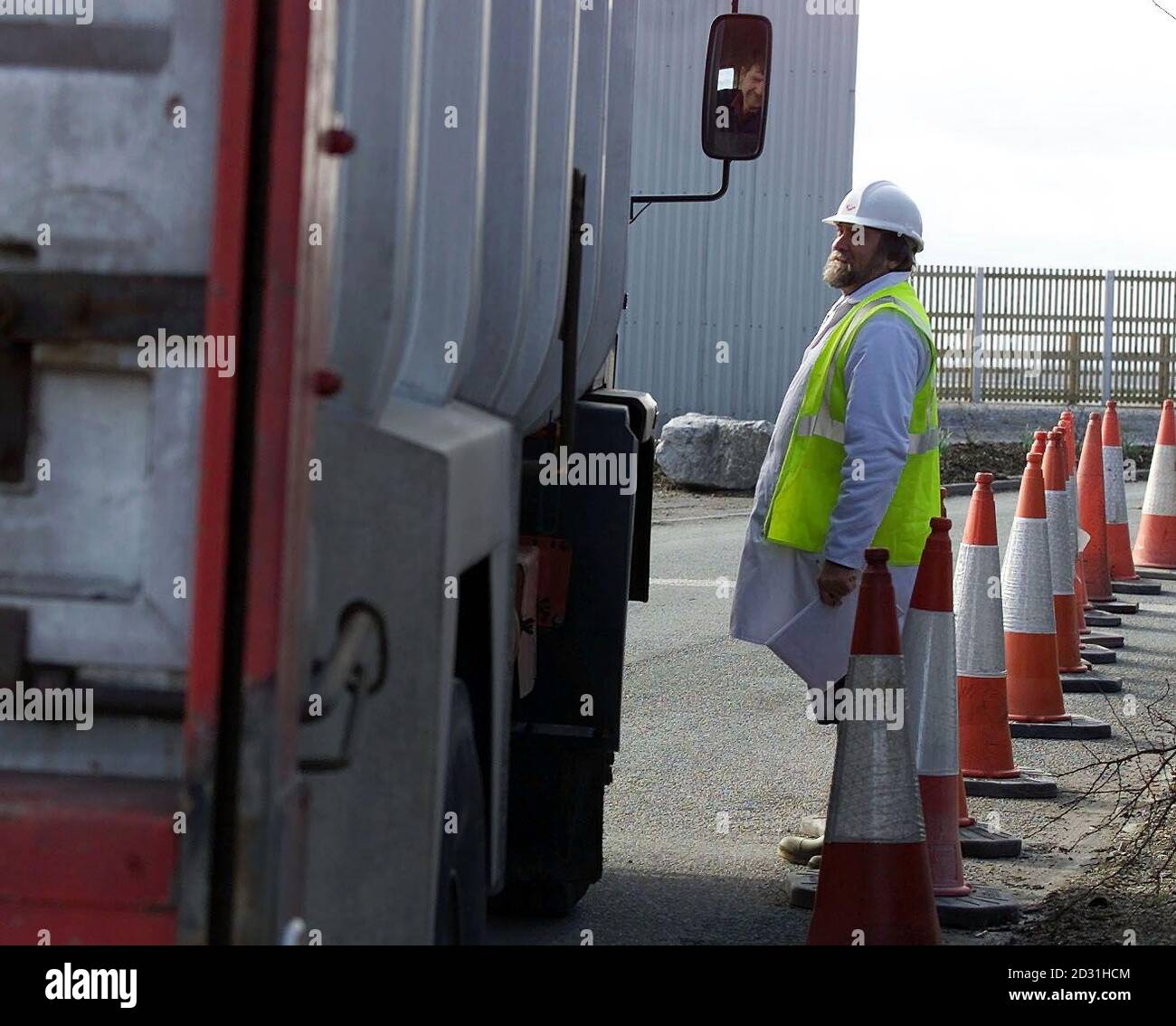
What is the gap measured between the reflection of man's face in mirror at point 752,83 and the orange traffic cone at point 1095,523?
20.8 feet

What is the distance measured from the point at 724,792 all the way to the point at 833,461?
5.99 feet

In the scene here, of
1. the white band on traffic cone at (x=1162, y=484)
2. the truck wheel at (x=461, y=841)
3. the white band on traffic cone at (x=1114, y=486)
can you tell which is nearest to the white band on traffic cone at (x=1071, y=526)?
the white band on traffic cone at (x=1114, y=486)

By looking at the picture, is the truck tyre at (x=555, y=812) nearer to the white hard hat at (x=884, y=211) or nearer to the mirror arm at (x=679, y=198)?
the mirror arm at (x=679, y=198)

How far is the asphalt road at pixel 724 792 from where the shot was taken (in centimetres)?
530

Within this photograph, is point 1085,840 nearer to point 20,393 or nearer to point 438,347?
point 438,347

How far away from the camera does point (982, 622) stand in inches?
252

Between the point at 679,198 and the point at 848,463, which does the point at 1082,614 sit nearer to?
the point at 848,463

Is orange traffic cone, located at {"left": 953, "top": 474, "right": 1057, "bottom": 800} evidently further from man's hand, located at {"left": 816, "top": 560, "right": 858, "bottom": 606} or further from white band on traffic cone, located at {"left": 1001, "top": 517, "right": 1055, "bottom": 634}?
man's hand, located at {"left": 816, "top": 560, "right": 858, "bottom": 606}

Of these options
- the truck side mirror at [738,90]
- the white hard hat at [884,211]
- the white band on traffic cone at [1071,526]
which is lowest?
the white band on traffic cone at [1071,526]

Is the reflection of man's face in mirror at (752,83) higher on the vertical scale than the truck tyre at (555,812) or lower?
higher

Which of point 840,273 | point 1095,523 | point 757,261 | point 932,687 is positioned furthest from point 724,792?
point 757,261

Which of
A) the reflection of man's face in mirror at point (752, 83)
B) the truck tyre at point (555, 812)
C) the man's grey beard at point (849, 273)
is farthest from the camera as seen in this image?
the man's grey beard at point (849, 273)

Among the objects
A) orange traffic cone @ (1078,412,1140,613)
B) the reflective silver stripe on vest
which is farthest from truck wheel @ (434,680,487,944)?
orange traffic cone @ (1078,412,1140,613)

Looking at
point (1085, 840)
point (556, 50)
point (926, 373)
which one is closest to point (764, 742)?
point (1085, 840)
